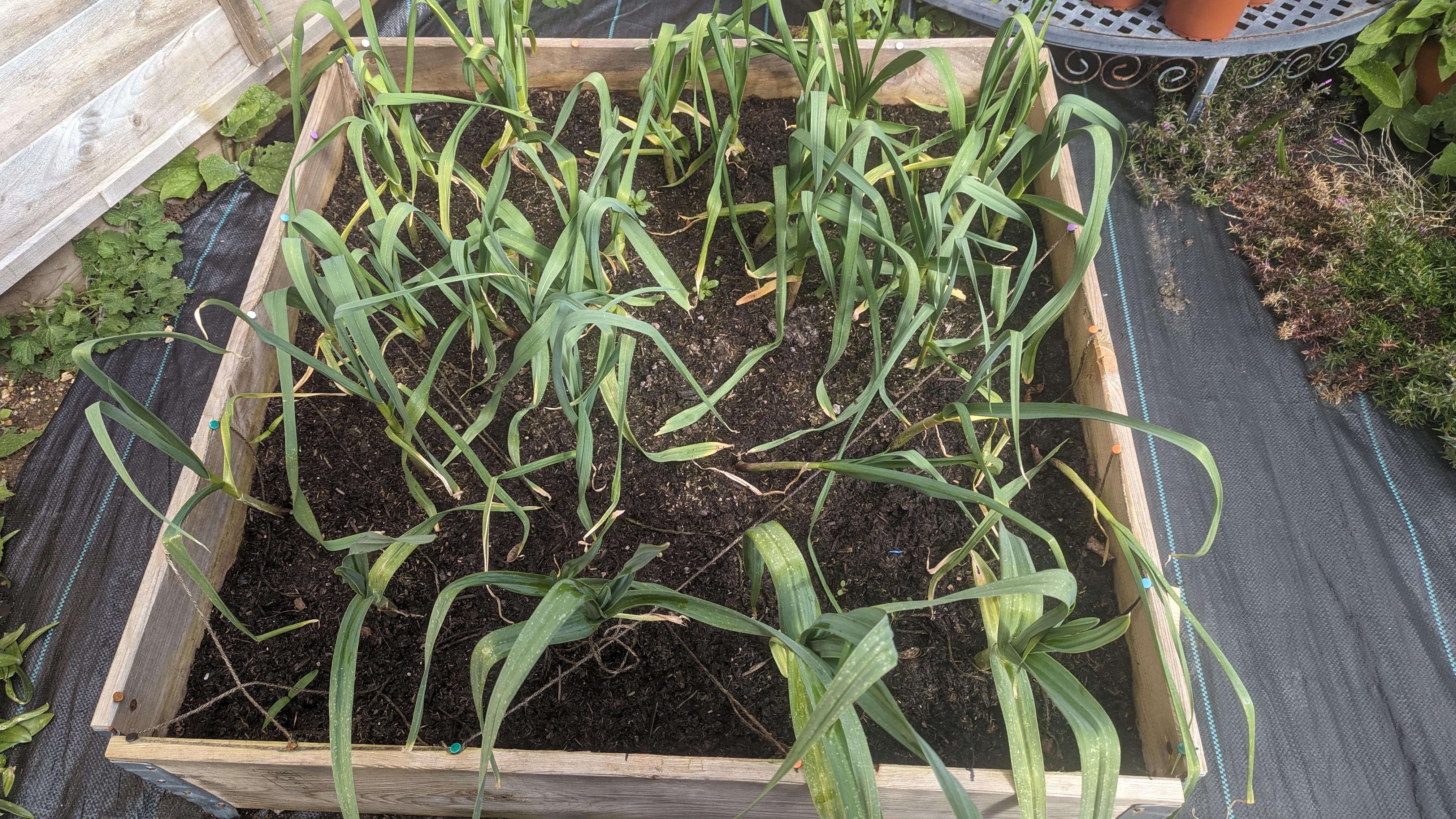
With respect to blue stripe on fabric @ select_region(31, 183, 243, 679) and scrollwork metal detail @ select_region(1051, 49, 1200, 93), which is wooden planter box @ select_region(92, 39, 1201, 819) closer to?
blue stripe on fabric @ select_region(31, 183, 243, 679)

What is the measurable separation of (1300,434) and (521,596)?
152 centimetres

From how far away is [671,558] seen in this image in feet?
3.95

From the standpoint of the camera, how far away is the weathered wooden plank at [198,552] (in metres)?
1.04

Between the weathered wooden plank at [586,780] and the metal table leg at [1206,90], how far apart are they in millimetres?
1598

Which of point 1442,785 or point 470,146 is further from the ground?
point 470,146

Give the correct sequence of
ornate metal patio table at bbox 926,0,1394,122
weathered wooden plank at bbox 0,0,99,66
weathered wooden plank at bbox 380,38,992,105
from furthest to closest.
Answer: ornate metal patio table at bbox 926,0,1394,122
weathered wooden plank at bbox 0,0,99,66
weathered wooden plank at bbox 380,38,992,105

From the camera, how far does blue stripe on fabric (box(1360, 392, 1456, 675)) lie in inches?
56.4

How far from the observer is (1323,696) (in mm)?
1393

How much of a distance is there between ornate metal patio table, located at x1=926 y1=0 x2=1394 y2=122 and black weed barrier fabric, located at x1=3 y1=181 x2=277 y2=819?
1.81 metres

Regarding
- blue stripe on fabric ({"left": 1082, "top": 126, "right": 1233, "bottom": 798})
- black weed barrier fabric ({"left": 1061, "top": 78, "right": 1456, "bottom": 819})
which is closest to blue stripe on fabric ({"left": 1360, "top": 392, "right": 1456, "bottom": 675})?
black weed barrier fabric ({"left": 1061, "top": 78, "right": 1456, "bottom": 819})

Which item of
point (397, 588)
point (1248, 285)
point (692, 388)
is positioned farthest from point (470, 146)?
point (1248, 285)

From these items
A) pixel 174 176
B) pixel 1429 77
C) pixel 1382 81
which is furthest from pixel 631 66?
pixel 1429 77

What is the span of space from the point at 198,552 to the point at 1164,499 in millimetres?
1645

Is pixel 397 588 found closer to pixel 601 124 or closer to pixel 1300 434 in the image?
pixel 601 124
